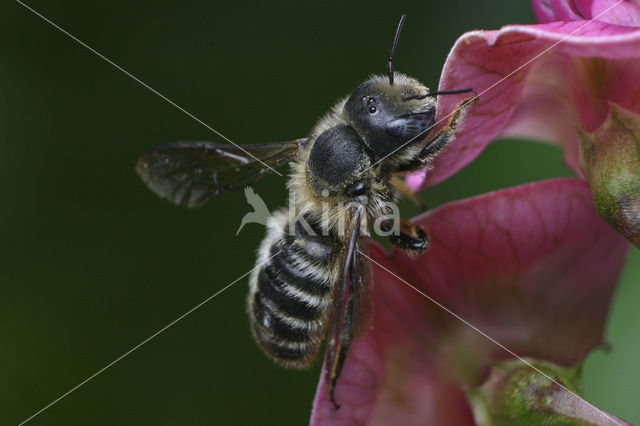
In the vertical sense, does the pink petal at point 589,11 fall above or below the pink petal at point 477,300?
above

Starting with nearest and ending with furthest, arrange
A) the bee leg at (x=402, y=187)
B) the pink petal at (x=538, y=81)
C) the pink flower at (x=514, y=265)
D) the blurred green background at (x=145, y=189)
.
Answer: the pink petal at (x=538, y=81) < the pink flower at (x=514, y=265) < the bee leg at (x=402, y=187) < the blurred green background at (x=145, y=189)

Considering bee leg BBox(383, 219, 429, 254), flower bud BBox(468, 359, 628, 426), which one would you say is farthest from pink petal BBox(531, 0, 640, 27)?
flower bud BBox(468, 359, 628, 426)

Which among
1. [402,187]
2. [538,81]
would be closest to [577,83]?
[538,81]

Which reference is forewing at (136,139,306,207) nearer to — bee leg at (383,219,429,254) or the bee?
the bee

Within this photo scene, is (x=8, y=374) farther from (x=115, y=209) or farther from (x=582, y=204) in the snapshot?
(x=582, y=204)

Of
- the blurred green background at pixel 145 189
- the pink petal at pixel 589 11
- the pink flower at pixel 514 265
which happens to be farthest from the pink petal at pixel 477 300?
the blurred green background at pixel 145 189

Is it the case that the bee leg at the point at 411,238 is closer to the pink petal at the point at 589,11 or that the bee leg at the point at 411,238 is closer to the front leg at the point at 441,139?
the front leg at the point at 441,139

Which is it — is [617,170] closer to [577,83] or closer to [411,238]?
[577,83]
